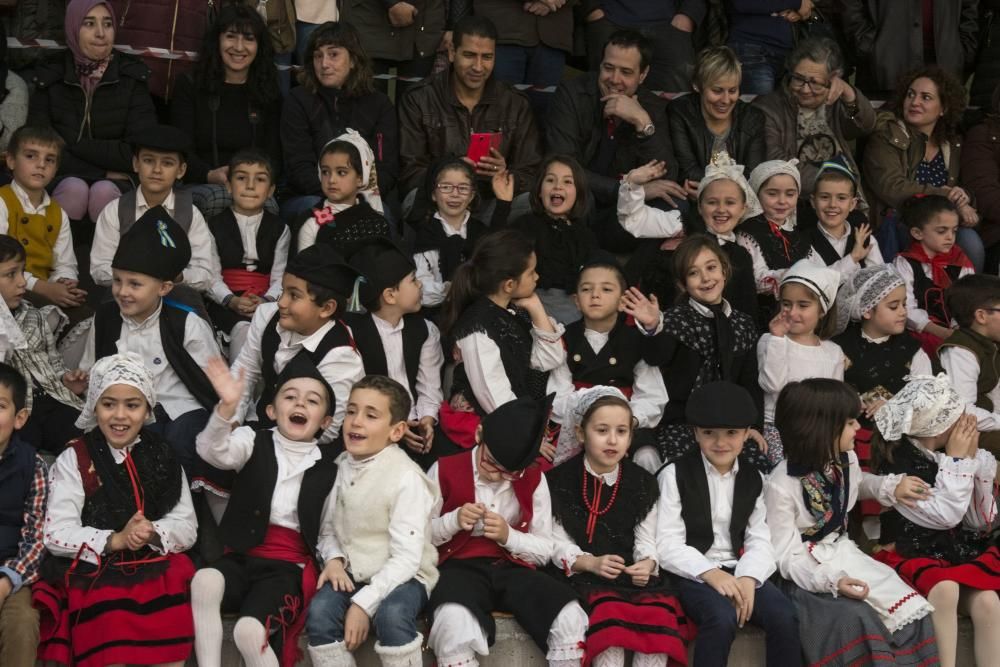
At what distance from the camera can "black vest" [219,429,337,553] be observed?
5488 millimetres

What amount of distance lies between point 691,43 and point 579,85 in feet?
3.72

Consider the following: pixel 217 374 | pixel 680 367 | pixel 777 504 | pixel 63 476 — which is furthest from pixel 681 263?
pixel 63 476

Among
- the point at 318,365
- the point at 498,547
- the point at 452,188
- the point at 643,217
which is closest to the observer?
the point at 498,547

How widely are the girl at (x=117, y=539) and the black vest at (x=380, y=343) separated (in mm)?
1081

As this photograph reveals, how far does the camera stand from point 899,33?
29.3 ft

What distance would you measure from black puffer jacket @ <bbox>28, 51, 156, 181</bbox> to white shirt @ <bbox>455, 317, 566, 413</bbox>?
2316 millimetres

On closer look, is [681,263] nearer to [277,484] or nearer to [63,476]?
[277,484]

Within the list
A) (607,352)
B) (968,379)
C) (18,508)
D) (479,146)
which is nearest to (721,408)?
(607,352)

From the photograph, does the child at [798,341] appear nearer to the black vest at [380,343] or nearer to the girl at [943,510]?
the girl at [943,510]

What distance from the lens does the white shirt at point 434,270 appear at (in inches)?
279

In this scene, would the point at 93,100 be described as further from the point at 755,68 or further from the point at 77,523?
the point at 755,68

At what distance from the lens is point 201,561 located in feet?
18.5

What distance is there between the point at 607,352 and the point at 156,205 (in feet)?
7.52

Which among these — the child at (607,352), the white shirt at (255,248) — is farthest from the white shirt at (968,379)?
the white shirt at (255,248)
